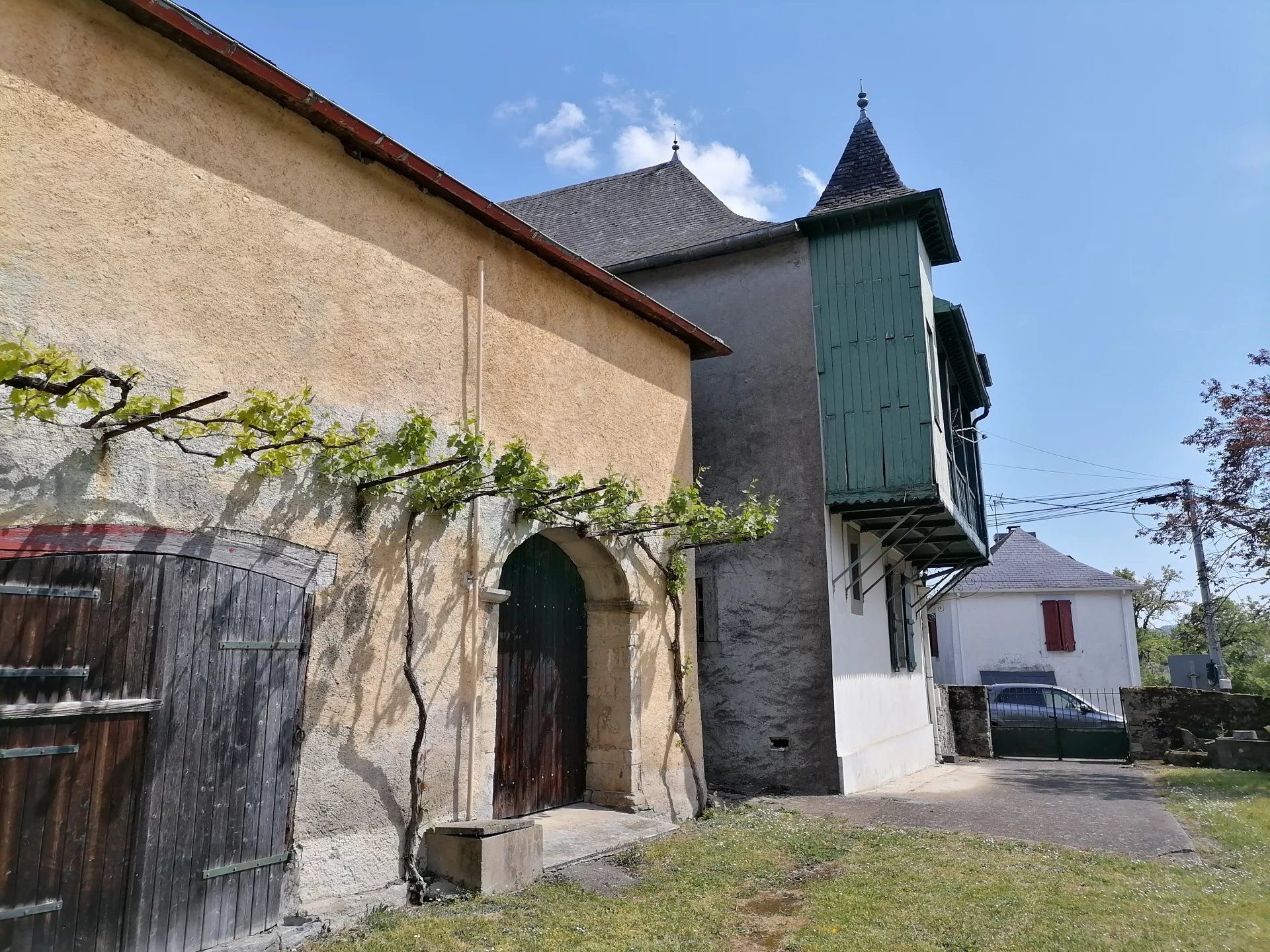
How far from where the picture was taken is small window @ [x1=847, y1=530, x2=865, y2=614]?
36.3 feet

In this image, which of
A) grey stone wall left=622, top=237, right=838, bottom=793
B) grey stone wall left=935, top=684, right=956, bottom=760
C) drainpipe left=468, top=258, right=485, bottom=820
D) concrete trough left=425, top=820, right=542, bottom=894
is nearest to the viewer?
concrete trough left=425, top=820, right=542, bottom=894

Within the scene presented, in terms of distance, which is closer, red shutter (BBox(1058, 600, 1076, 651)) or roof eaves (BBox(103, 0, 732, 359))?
roof eaves (BBox(103, 0, 732, 359))

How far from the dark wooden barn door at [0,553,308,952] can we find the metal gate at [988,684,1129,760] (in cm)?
1446

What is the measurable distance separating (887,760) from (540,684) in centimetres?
600

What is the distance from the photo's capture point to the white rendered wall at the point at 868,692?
33.3 ft

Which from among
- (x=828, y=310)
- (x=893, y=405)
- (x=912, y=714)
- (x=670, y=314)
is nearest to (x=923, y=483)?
(x=893, y=405)

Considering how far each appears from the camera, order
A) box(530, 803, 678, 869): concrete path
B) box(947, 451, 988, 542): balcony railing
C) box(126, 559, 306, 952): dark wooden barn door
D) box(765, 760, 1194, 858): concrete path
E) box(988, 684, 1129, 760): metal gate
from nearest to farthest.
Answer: box(126, 559, 306, 952): dark wooden barn door < box(530, 803, 678, 869): concrete path < box(765, 760, 1194, 858): concrete path < box(947, 451, 988, 542): balcony railing < box(988, 684, 1129, 760): metal gate

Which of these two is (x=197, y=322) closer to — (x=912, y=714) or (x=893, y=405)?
(x=893, y=405)

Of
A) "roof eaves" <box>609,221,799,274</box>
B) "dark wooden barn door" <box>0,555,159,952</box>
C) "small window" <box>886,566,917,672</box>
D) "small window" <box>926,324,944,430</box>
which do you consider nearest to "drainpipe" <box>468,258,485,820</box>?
"dark wooden barn door" <box>0,555,159,952</box>

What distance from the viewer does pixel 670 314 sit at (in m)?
8.52

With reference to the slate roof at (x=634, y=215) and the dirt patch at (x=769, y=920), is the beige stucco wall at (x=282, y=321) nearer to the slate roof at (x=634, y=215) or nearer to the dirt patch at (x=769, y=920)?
the dirt patch at (x=769, y=920)

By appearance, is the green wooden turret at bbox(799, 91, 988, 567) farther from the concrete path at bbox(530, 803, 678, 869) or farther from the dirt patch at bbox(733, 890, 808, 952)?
the dirt patch at bbox(733, 890, 808, 952)

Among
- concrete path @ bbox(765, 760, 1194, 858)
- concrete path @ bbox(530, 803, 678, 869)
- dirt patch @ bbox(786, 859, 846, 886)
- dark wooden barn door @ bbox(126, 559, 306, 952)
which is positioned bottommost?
concrete path @ bbox(765, 760, 1194, 858)

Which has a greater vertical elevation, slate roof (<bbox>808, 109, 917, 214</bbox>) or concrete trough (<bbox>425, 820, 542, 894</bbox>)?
slate roof (<bbox>808, 109, 917, 214</bbox>)
